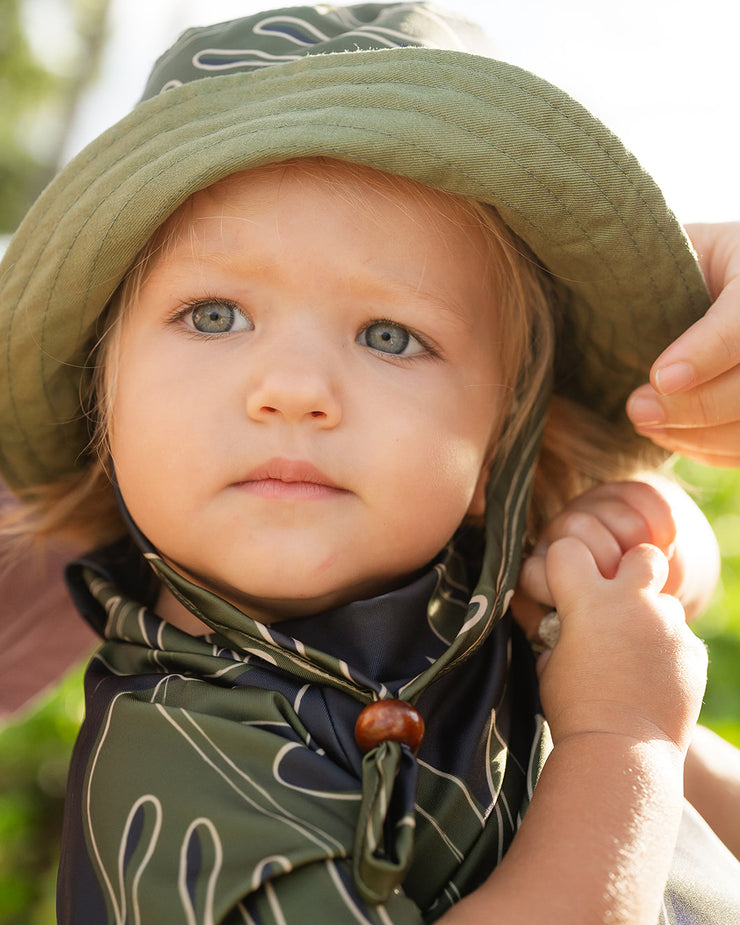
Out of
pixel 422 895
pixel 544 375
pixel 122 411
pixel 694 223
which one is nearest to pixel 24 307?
pixel 122 411

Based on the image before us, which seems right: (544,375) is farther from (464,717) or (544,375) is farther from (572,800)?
(572,800)

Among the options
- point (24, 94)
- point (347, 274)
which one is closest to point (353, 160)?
point (347, 274)

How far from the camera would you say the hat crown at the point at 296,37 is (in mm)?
1479

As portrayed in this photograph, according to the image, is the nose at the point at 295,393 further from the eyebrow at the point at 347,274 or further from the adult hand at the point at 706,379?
the adult hand at the point at 706,379

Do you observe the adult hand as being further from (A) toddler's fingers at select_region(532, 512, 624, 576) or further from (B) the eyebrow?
(B) the eyebrow

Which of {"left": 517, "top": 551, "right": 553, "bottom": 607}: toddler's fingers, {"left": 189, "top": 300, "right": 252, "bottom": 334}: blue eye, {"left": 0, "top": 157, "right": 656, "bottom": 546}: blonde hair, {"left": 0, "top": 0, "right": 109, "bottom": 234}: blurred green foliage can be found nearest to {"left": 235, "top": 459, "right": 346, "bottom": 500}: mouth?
{"left": 189, "top": 300, "right": 252, "bottom": 334}: blue eye

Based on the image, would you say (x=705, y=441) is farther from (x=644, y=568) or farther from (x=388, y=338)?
(x=388, y=338)

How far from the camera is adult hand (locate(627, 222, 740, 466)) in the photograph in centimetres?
140

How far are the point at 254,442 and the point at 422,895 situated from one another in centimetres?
66

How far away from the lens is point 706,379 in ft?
4.67

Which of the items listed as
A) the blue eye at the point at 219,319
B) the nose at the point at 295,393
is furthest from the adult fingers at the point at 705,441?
the blue eye at the point at 219,319

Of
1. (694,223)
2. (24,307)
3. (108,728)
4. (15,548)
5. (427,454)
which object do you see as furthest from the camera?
(15,548)

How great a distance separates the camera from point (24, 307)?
1502 mm

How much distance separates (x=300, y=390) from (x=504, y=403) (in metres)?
0.52
